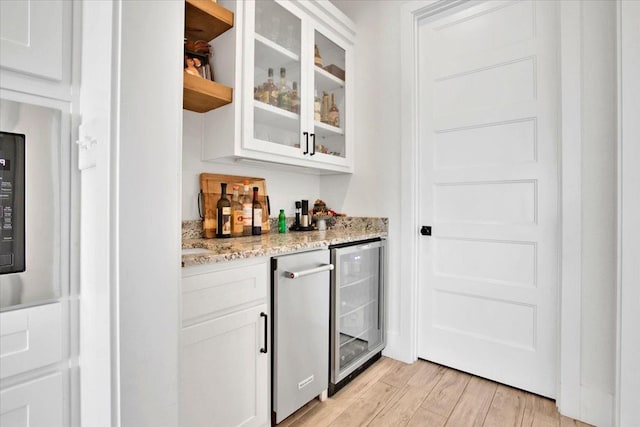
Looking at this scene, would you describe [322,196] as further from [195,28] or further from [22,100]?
[22,100]

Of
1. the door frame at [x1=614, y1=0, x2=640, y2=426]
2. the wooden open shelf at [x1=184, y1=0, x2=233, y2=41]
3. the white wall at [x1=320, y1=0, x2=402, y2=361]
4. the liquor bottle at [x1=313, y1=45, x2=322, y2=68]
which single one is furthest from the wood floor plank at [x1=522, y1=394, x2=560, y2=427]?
the wooden open shelf at [x1=184, y1=0, x2=233, y2=41]

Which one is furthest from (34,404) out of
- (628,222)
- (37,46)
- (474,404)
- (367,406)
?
(628,222)

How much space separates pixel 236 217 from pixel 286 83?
0.89 meters

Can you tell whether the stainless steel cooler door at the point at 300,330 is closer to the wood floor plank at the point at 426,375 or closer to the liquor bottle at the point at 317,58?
the wood floor plank at the point at 426,375

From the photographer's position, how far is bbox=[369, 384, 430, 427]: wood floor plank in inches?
58.4

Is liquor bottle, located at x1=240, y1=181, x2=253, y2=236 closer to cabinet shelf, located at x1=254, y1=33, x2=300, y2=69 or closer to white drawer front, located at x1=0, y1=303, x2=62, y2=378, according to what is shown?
cabinet shelf, located at x1=254, y1=33, x2=300, y2=69

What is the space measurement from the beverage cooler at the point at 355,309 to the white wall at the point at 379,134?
10 cm

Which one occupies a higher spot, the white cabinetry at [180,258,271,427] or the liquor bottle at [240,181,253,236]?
the liquor bottle at [240,181,253,236]

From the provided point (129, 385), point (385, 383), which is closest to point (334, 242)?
point (385, 383)

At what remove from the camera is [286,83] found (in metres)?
1.90

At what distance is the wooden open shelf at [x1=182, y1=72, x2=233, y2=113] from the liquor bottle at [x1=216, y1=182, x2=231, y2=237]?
0.43 meters

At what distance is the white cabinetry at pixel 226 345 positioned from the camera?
107 centimetres

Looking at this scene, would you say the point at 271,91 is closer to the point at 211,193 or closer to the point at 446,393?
the point at 211,193

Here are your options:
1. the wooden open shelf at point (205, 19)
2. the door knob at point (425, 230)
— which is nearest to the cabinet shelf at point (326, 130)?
the wooden open shelf at point (205, 19)
